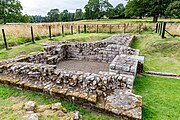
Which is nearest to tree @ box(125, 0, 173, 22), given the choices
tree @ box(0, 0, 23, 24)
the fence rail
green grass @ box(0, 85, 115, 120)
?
the fence rail

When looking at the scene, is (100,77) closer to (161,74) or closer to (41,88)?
(41,88)

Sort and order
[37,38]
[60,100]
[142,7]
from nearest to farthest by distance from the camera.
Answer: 1. [60,100]
2. [37,38]
3. [142,7]

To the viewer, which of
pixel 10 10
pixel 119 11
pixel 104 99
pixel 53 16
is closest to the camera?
pixel 104 99

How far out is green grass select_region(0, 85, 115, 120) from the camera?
2709 mm

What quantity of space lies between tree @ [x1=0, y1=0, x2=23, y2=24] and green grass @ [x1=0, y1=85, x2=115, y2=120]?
3193 centimetres

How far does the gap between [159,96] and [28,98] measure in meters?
3.38

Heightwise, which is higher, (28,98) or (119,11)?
(119,11)

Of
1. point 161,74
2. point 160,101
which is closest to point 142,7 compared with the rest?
point 161,74

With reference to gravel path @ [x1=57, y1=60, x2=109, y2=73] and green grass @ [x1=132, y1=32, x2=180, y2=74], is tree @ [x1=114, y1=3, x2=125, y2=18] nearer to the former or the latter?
green grass @ [x1=132, y1=32, x2=180, y2=74]

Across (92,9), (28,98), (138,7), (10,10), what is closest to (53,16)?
(92,9)

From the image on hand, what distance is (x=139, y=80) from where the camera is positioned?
485 cm

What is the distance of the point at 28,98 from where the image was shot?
3.68 metres

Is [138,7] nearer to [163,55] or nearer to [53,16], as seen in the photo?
[163,55]

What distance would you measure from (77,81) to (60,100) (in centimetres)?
61
